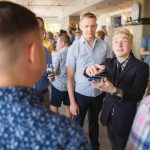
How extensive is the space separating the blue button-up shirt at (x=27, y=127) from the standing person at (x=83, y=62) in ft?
6.60

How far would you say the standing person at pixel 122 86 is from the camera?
2113 mm

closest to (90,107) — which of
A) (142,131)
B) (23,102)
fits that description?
(142,131)

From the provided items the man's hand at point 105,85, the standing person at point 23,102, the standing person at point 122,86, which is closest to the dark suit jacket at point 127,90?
the standing person at point 122,86

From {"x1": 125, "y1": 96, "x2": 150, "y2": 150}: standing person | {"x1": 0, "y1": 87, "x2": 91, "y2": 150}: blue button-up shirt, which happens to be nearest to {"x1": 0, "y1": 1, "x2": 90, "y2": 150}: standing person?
{"x1": 0, "y1": 87, "x2": 91, "y2": 150}: blue button-up shirt

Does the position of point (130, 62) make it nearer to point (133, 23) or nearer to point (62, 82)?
point (62, 82)

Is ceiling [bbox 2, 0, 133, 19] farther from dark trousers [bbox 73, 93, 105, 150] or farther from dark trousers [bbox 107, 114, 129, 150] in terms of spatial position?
dark trousers [bbox 107, 114, 129, 150]

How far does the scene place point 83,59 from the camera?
2803 mm

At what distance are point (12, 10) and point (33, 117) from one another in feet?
0.99

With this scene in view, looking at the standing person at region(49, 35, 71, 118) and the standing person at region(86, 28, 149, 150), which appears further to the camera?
the standing person at region(49, 35, 71, 118)

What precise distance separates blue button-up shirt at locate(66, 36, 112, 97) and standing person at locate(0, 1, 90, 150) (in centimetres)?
196

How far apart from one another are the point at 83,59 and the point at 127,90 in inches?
32.2

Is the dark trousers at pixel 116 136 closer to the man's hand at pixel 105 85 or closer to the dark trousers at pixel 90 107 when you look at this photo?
the man's hand at pixel 105 85

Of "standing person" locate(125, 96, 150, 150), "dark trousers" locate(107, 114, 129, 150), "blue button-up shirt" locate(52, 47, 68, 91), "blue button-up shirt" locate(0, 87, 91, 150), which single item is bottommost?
"dark trousers" locate(107, 114, 129, 150)

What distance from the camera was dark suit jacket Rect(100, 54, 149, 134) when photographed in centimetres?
211
